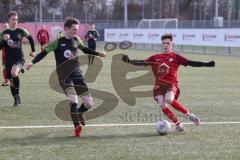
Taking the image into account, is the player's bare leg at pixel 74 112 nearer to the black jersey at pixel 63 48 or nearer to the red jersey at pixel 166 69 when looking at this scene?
the black jersey at pixel 63 48

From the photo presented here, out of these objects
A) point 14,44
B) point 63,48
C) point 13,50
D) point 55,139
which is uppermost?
point 63,48

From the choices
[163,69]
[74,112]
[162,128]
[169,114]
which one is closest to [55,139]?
[74,112]

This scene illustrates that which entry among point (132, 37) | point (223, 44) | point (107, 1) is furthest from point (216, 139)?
point (107, 1)

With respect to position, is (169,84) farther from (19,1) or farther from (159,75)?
(19,1)

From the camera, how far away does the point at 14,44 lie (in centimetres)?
1214

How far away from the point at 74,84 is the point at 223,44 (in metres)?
25.2

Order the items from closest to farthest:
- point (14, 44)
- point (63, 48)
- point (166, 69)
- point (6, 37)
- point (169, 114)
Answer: point (63, 48), point (169, 114), point (166, 69), point (6, 37), point (14, 44)

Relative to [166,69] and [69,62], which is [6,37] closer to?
[69,62]

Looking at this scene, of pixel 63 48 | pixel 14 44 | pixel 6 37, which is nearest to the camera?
pixel 63 48

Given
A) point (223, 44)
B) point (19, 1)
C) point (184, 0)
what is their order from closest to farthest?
point (223, 44)
point (19, 1)
point (184, 0)

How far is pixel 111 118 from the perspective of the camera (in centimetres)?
1048

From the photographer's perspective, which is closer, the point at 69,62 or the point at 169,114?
the point at 69,62

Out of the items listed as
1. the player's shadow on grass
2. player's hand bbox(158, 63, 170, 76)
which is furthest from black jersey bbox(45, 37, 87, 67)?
player's hand bbox(158, 63, 170, 76)

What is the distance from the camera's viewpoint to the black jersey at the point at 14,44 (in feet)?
39.7
